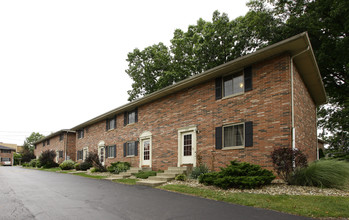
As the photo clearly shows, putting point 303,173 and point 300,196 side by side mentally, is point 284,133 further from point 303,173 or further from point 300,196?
point 300,196

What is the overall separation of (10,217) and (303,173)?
881cm

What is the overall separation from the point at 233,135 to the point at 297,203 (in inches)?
214

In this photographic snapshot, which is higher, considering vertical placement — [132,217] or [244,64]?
[244,64]

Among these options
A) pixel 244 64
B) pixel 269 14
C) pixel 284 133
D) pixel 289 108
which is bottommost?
pixel 284 133

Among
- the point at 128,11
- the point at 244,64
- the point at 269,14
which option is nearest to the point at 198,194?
the point at 244,64

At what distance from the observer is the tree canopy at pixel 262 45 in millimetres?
17000

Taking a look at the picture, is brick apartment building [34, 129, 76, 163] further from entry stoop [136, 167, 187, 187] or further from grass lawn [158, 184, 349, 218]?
grass lawn [158, 184, 349, 218]

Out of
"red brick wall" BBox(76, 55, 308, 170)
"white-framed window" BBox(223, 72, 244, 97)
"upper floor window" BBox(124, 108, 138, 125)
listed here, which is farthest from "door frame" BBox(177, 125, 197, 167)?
"upper floor window" BBox(124, 108, 138, 125)

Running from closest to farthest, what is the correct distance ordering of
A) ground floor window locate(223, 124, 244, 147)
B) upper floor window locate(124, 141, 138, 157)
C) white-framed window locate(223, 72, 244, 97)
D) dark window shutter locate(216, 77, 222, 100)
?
ground floor window locate(223, 124, 244, 147) → white-framed window locate(223, 72, 244, 97) → dark window shutter locate(216, 77, 222, 100) → upper floor window locate(124, 141, 138, 157)

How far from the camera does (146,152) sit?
57.9 feet

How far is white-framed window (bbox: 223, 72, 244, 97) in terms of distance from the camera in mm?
11695

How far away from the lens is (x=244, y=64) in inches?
444

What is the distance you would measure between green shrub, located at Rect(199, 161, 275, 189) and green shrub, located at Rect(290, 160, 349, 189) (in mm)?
956

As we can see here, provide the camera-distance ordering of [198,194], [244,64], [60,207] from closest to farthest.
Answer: [60,207] → [198,194] → [244,64]
